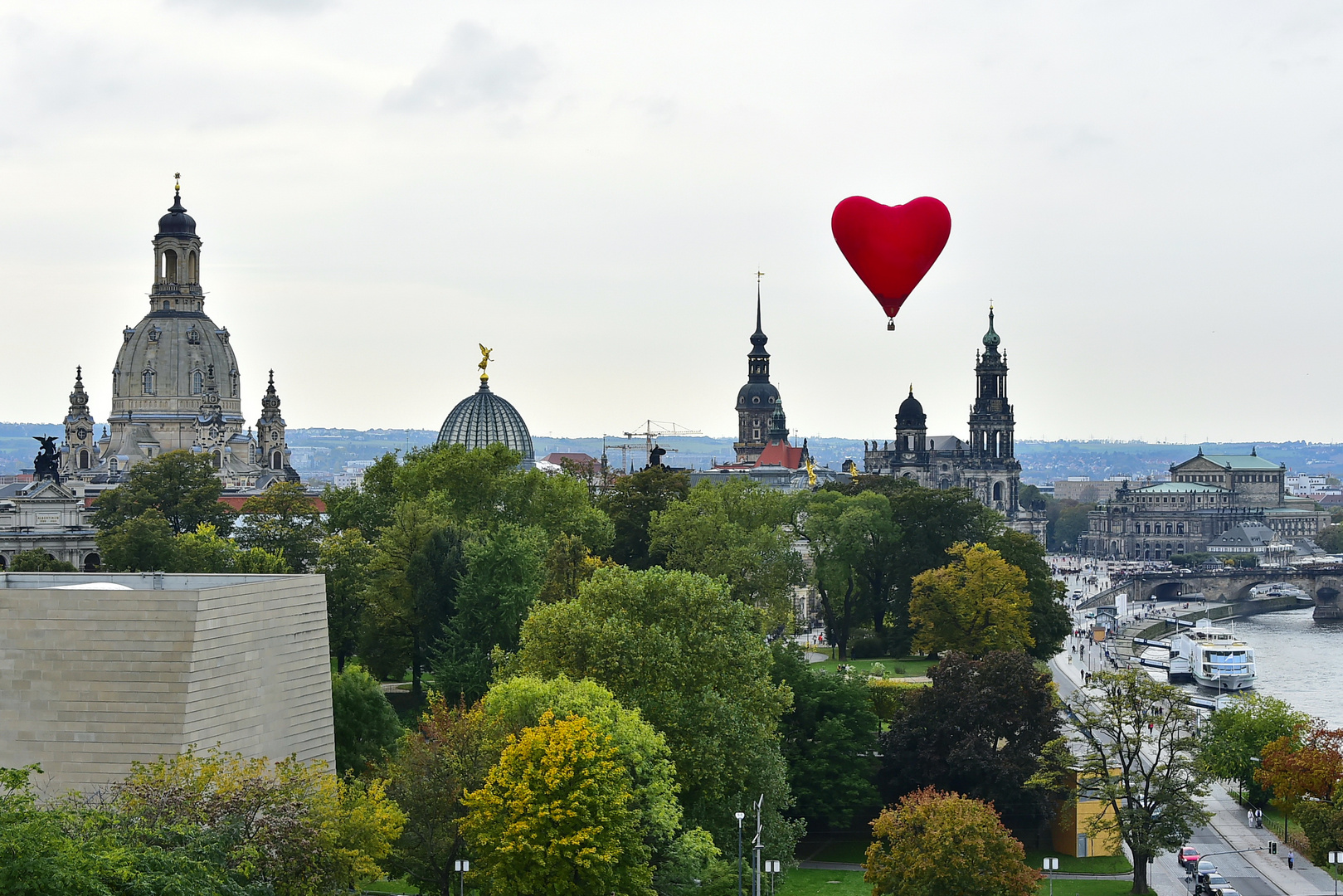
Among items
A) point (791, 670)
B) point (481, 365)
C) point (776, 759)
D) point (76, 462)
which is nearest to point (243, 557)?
point (791, 670)

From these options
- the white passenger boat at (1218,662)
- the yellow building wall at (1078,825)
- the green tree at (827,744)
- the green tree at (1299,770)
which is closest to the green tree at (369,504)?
the green tree at (827,744)

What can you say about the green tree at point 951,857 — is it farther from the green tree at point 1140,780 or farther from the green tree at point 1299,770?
the green tree at point 1299,770

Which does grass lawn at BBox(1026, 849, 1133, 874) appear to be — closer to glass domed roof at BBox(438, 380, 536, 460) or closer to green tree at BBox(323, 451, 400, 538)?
green tree at BBox(323, 451, 400, 538)

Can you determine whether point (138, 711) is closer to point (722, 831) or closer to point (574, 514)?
point (722, 831)

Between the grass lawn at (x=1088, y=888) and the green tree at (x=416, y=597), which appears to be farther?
the green tree at (x=416, y=597)

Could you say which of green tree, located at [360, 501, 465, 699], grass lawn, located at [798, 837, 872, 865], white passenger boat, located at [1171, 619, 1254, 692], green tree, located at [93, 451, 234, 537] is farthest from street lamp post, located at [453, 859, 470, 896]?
white passenger boat, located at [1171, 619, 1254, 692]

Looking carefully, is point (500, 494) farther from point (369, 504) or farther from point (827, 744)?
point (827, 744)

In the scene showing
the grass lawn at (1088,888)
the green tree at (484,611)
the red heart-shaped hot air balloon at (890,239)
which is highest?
the red heart-shaped hot air balloon at (890,239)

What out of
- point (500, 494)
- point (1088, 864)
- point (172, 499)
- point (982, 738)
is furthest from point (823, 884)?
point (172, 499)
